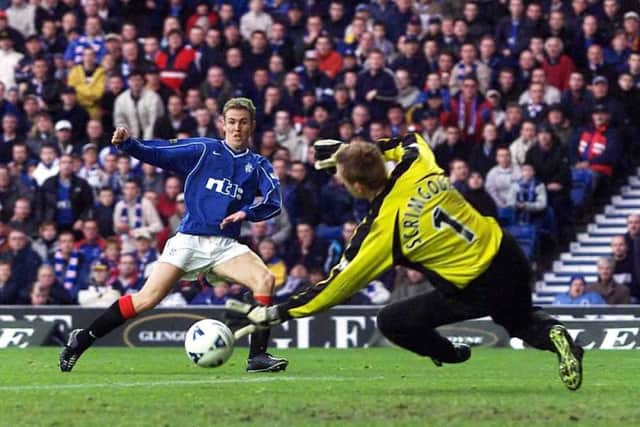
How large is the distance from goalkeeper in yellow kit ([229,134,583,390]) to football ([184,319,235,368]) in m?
0.92

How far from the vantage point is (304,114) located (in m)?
22.2

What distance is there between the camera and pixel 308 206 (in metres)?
20.9

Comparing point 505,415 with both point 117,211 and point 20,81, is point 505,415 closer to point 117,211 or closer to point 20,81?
point 117,211

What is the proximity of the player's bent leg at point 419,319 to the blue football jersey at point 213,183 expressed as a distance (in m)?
2.47

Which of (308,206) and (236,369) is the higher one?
(308,206)

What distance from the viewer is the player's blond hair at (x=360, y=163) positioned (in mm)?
8930

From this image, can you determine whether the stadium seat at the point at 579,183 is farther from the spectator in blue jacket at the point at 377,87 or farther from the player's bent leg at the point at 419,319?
the player's bent leg at the point at 419,319

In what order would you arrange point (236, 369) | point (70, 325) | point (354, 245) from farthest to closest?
point (70, 325) → point (236, 369) → point (354, 245)

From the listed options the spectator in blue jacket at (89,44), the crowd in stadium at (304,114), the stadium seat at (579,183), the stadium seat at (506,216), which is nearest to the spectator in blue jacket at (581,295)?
the crowd in stadium at (304,114)

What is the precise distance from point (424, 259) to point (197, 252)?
3.26m

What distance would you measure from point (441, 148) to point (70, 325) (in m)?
5.53

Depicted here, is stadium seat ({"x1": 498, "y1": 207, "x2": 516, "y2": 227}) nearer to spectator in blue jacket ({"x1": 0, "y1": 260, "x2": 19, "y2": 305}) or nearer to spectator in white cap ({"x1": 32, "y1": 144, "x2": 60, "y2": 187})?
spectator in white cap ({"x1": 32, "y1": 144, "x2": 60, "y2": 187})

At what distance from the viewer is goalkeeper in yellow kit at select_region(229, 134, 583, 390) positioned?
9.04 m

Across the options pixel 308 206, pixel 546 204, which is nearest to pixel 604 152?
pixel 546 204
